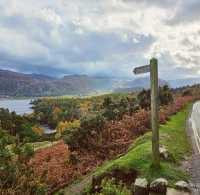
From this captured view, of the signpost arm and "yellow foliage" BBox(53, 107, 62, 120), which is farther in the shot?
"yellow foliage" BBox(53, 107, 62, 120)

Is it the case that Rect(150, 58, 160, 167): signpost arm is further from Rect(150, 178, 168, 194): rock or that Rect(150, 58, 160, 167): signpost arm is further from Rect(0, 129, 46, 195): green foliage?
Rect(0, 129, 46, 195): green foliage

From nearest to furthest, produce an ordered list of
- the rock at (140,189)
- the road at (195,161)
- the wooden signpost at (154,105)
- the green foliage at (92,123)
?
1. the rock at (140,189)
2. the road at (195,161)
3. the wooden signpost at (154,105)
4. the green foliage at (92,123)

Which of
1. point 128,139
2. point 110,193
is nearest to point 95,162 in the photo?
point 128,139

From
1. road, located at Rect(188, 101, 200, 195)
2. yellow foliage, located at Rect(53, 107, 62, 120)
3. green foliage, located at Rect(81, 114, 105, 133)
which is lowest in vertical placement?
yellow foliage, located at Rect(53, 107, 62, 120)

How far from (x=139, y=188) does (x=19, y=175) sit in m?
3.72

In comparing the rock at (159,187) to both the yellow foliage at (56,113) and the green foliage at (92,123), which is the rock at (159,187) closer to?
the green foliage at (92,123)

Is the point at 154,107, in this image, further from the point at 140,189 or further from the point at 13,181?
the point at 13,181

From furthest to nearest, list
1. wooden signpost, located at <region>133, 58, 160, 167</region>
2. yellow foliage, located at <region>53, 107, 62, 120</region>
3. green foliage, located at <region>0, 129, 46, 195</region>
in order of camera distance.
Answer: yellow foliage, located at <region>53, 107, 62, 120</region> → wooden signpost, located at <region>133, 58, 160, 167</region> → green foliage, located at <region>0, 129, 46, 195</region>

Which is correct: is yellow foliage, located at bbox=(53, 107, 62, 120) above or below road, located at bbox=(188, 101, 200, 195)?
below

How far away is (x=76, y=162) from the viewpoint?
1820 centimetres

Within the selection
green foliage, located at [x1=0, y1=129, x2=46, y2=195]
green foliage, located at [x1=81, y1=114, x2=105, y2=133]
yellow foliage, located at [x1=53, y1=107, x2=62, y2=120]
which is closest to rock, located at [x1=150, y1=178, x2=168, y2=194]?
green foliage, located at [x1=0, y1=129, x2=46, y2=195]

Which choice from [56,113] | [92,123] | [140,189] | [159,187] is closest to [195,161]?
[159,187]

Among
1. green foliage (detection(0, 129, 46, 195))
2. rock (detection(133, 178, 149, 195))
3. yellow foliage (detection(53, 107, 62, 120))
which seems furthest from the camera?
yellow foliage (detection(53, 107, 62, 120))

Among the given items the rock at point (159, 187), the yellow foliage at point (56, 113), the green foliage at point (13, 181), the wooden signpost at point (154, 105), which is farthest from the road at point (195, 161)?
the yellow foliage at point (56, 113)
